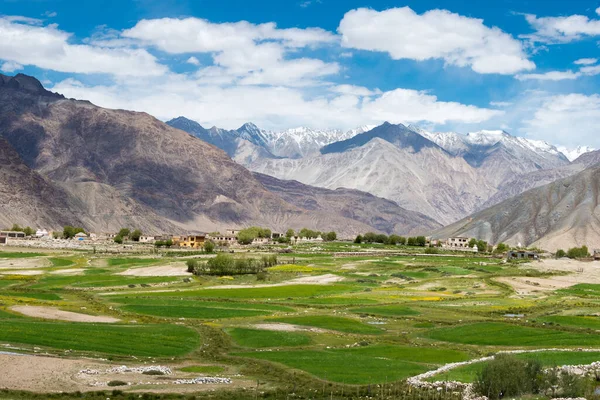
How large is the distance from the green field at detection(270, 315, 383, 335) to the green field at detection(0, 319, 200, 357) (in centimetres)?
1156

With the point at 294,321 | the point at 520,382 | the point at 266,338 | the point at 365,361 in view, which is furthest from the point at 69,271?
the point at 520,382

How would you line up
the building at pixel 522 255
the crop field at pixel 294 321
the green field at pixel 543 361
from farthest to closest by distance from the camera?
the building at pixel 522 255 → the crop field at pixel 294 321 → the green field at pixel 543 361

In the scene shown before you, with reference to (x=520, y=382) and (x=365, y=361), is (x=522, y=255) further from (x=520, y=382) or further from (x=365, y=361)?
(x=520, y=382)

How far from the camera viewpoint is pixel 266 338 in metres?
59.0

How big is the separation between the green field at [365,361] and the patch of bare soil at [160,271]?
72708 mm

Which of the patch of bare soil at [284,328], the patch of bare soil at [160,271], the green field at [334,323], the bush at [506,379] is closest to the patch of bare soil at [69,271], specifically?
the patch of bare soil at [160,271]

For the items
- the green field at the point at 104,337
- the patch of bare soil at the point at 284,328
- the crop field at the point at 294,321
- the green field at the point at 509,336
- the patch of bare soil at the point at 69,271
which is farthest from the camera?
the patch of bare soil at the point at 69,271

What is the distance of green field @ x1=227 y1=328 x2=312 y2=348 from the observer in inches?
2242

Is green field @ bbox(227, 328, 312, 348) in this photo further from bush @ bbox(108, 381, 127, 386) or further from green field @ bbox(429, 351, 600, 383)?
bush @ bbox(108, 381, 127, 386)

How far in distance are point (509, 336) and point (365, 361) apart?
57.8 feet

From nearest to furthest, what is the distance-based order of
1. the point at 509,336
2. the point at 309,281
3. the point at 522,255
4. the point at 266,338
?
the point at 266,338
the point at 509,336
the point at 309,281
the point at 522,255

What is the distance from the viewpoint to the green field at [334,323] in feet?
215

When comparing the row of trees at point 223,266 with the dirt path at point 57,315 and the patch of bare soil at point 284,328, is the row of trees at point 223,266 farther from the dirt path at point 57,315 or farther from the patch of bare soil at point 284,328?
the patch of bare soil at point 284,328

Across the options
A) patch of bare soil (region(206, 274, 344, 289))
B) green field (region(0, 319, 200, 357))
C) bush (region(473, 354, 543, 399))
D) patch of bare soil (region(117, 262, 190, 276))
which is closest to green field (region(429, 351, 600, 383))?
bush (region(473, 354, 543, 399))
